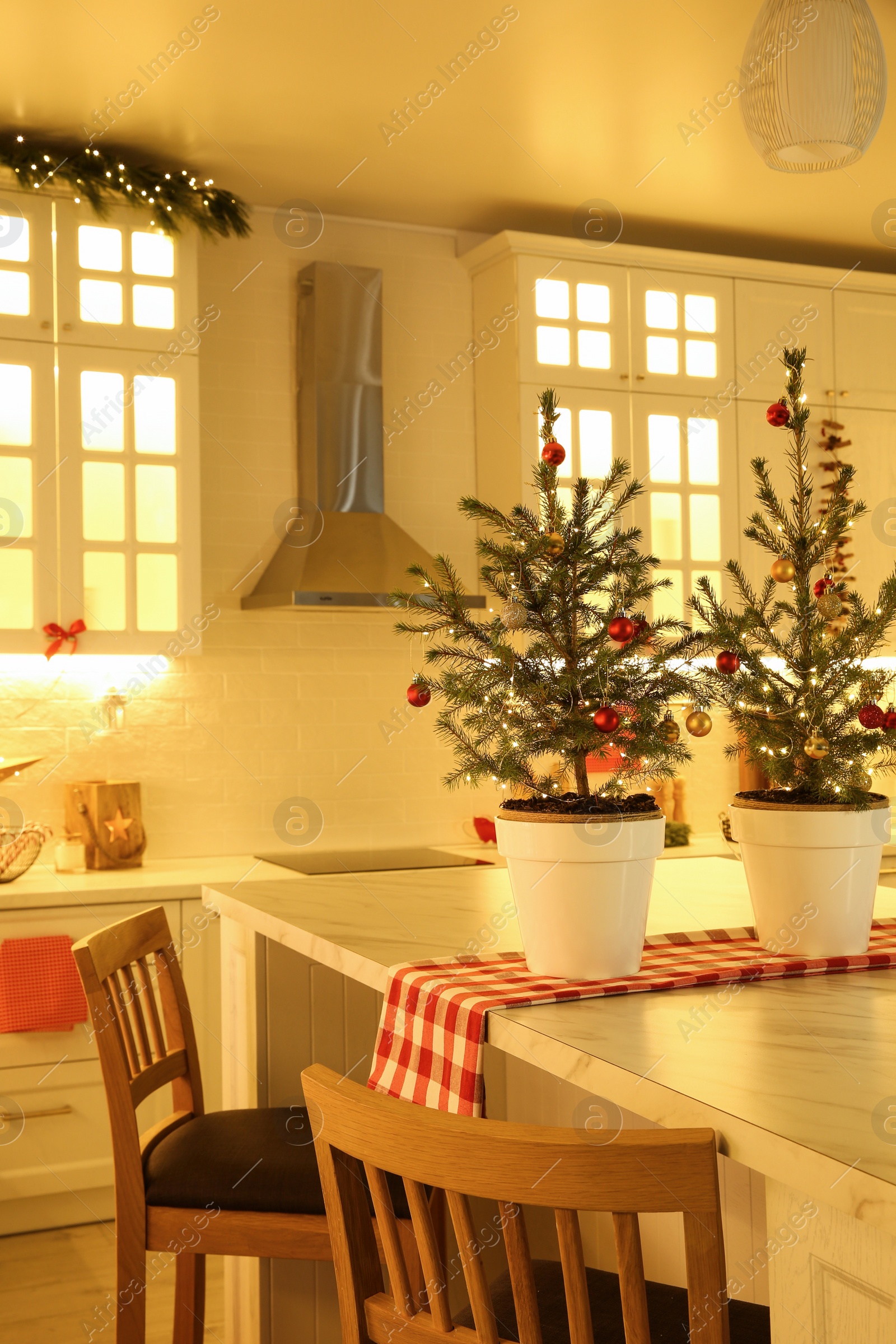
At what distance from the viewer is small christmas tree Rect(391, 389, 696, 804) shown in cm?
133

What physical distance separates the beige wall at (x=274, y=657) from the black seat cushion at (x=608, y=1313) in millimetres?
2825

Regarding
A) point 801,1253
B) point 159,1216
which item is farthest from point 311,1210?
point 801,1253

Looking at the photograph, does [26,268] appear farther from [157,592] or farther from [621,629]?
[621,629]

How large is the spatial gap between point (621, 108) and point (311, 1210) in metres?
3.01

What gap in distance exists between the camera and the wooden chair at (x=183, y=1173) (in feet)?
5.57

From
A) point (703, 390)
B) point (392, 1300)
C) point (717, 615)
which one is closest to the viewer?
point (392, 1300)

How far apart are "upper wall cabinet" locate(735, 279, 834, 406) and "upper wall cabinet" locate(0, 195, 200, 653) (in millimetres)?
1942

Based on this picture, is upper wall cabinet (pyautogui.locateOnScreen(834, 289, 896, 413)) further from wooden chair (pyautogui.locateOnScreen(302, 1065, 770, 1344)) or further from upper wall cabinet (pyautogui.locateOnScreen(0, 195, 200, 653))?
wooden chair (pyautogui.locateOnScreen(302, 1065, 770, 1344))

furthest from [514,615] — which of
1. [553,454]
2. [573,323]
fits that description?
[573,323]

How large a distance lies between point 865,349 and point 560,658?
377 centimetres

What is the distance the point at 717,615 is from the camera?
142 centimetres

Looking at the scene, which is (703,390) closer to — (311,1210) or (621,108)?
(621,108)

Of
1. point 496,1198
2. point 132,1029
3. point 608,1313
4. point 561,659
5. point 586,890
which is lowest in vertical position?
point 608,1313

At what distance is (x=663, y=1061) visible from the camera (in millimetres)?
1039
